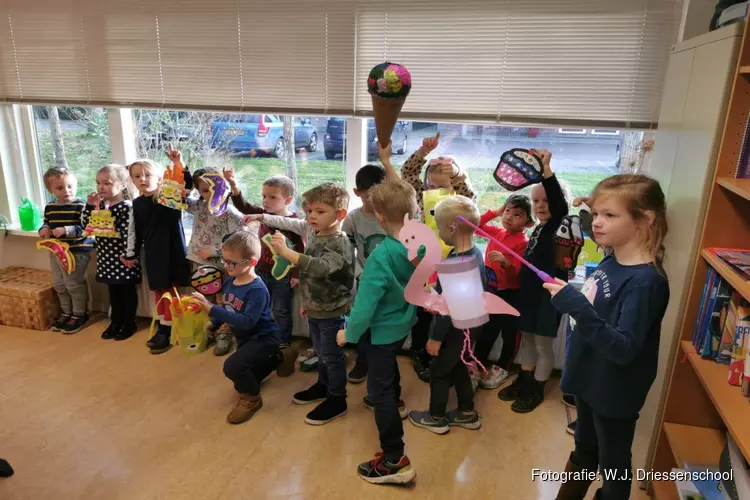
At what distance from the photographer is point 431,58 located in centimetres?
275

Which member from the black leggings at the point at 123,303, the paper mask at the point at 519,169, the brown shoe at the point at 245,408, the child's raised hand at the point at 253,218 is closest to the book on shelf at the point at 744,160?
the paper mask at the point at 519,169

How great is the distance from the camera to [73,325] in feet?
11.1

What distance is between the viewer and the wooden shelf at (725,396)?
1329 millimetres

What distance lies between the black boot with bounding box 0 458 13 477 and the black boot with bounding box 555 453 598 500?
7.04ft

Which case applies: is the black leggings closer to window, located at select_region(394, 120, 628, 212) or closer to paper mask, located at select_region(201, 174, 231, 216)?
paper mask, located at select_region(201, 174, 231, 216)

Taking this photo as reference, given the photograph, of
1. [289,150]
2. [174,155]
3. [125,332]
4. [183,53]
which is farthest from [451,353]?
[183,53]

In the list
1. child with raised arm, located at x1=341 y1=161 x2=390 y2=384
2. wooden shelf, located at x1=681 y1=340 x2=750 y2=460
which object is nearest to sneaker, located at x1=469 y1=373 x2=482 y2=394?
child with raised arm, located at x1=341 y1=161 x2=390 y2=384

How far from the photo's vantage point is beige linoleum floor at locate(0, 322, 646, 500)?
2.06 meters

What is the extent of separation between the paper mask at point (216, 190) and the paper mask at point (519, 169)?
4.80 feet

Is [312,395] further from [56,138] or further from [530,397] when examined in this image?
[56,138]

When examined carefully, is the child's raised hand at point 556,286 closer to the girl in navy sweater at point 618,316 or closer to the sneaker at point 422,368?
the girl in navy sweater at point 618,316

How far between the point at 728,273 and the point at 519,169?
0.89 m

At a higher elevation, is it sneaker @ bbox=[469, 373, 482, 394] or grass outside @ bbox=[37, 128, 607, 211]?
grass outside @ bbox=[37, 128, 607, 211]

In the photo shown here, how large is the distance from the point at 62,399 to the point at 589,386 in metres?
2.48
